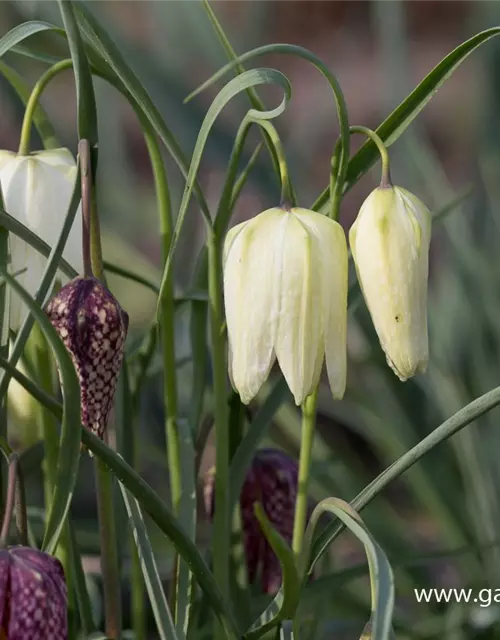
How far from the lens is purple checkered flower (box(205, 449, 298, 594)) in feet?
3.78

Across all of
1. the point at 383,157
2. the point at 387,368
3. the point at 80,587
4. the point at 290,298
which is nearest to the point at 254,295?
the point at 290,298

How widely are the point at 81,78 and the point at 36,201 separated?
13 centimetres

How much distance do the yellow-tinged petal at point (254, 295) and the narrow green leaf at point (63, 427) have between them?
15cm

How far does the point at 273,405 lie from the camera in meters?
1.11

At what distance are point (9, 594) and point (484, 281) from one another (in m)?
1.43

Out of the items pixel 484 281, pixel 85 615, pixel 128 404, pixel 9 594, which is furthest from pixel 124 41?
pixel 9 594

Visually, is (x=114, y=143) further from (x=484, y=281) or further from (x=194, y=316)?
(x=194, y=316)

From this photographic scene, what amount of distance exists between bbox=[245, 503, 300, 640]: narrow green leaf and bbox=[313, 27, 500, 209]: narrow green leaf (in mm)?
341

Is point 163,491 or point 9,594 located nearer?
point 9,594

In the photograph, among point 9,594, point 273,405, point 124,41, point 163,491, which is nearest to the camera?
point 9,594

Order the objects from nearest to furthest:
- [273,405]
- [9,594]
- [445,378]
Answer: [9,594] < [273,405] < [445,378]

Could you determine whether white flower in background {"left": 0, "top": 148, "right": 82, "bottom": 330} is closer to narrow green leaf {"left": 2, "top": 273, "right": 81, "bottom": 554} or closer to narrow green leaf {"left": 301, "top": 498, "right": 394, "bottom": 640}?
narrow green leaf {"left": 2, "top": 273, "right": 81, "bottom": 554}

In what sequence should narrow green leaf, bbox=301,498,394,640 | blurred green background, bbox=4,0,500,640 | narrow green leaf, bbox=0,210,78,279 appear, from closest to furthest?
narrow green leaf, bbox=301,498,394,640 < narrow green leaf, bbox=0,210,78,279 < blurred green background, bbox=4,0,500,640

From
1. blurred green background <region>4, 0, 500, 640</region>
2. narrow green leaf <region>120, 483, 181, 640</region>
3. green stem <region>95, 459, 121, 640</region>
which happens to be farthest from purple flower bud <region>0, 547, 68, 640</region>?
blurred green background <region>4, 0, 500, 640</region>
